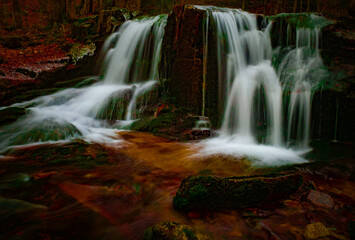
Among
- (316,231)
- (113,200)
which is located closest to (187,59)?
(113,200)

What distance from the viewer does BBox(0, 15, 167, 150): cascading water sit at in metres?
5.86

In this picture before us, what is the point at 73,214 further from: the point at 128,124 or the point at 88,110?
the point at 88,110

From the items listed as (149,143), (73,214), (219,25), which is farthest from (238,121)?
(73,214)

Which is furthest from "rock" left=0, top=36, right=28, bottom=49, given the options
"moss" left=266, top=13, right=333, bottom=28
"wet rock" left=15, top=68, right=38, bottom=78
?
"moss" left=266, top=13, right=333, bottom=28

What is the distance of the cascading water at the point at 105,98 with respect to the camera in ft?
19.2

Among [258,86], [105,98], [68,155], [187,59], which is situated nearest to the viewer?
[68,155]

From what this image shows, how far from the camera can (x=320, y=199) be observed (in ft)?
9.84

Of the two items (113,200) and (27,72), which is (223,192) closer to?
(113,200)

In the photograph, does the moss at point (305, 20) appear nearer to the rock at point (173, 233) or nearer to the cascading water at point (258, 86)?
the cascading water at point (258, 86)

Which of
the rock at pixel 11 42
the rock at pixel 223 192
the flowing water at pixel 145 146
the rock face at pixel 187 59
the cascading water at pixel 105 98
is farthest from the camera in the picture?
the rock at pixel 11 42

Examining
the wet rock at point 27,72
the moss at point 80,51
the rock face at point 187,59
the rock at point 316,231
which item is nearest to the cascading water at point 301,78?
the rock face at point 187,59

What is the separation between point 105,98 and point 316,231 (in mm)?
7553

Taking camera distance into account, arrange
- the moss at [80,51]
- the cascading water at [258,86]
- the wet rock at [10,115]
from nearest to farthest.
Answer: the wet rock at [10,115], the cascading water at [258,86], the moss at [80,51]

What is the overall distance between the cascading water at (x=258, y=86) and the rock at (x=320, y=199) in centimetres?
224
